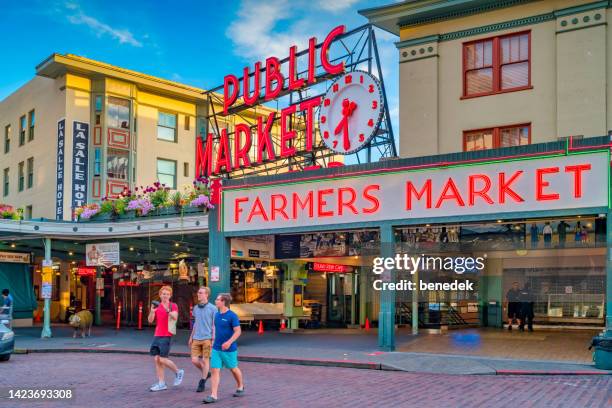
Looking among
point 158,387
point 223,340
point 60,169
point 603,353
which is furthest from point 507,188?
point 60,169

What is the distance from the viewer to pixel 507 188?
17469 mm

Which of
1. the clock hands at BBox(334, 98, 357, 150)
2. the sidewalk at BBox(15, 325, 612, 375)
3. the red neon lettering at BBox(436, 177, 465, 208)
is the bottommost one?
the sidewalk at BBox(15, 325, 612, 375)

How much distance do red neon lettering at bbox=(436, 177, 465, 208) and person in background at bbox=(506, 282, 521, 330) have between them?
905 centimetres

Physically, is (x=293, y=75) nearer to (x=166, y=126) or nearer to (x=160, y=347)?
(x=160, y=347)

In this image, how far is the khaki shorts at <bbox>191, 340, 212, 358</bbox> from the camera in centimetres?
1259

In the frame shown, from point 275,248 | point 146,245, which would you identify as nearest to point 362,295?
point 275,248

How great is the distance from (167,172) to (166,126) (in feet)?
8.41

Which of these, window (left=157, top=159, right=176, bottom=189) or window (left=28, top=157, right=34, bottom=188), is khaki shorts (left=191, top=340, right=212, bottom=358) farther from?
window (left=28, top=157, right=34, bottom=188)

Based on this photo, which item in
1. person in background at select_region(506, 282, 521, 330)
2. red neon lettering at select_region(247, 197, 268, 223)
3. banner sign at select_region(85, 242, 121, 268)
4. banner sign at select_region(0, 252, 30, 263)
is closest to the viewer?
red neon lettering at select_region(247, 197, 268, 223)

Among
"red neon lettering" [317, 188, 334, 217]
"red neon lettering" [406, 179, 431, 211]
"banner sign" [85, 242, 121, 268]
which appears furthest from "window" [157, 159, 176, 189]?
"red neon lettering" [406, 179, 431, 211]

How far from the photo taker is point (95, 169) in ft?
118

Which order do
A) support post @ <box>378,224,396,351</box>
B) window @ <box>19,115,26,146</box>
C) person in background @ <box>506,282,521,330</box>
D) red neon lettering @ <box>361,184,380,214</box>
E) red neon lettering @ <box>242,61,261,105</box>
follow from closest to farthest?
1. support post @ <box>378,224,396,351</box>
2. red neon lettering @ <box>361,184,380,214</box>
3. person in background @ <box>506,282,521,330</box>
4. red neon lettering @ <box>242,61,261,105</box>
5. window @ <box>19,115,26,146</box>

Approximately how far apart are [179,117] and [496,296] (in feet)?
67.9

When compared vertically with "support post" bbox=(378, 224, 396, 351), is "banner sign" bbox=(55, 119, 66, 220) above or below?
above
